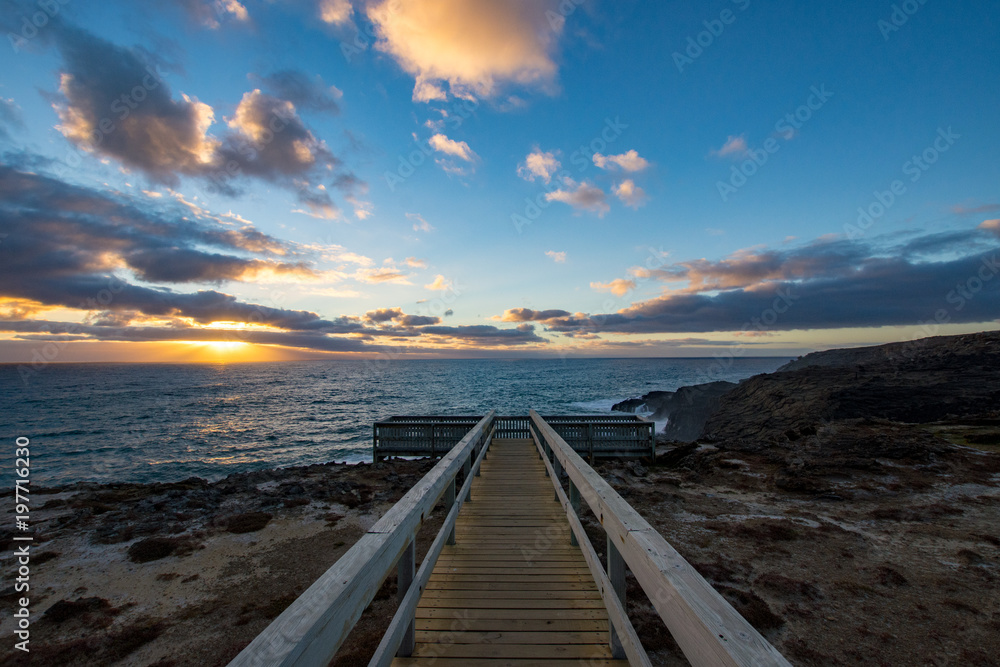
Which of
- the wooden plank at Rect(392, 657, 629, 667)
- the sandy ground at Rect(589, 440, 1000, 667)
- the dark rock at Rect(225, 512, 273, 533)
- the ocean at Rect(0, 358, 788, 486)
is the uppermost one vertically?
the wooden plank at Rect(392, 657, 629, 667)

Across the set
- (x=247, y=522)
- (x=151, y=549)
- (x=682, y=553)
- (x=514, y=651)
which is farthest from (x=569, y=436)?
(x=514, y=651)

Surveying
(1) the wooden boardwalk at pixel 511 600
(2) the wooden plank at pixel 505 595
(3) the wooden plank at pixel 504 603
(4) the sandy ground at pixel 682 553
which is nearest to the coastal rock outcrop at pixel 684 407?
(4) the sandy ground at pixel 682 553

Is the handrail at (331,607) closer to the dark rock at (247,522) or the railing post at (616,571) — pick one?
the railing post at (616,571)

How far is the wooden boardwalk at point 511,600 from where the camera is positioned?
9.24 ft

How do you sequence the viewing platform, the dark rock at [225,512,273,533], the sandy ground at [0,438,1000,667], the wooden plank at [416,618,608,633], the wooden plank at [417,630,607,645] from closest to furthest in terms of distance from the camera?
the viewing platform < the wooden plank at [417,630,607,645] < the wooden plank at [416,618,608,633] < the sandy ground at [0,438,1000,667] < the dark rock at [225,512,273,533]

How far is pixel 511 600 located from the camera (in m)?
3.49

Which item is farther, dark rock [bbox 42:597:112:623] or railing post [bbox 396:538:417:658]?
dark rock [bbox 42:597:112:623]

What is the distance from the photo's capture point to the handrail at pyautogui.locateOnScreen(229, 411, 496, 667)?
45.5 inches

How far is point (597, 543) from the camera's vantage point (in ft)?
22.7

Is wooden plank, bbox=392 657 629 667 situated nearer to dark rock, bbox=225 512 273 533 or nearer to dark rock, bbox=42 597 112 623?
dark rock, bbox=42 597 112 623

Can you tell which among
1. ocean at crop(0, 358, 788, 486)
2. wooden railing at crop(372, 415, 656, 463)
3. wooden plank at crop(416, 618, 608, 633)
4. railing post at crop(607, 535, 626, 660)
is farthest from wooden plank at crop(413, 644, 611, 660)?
ocean at crop(0, 358, 788, 486)

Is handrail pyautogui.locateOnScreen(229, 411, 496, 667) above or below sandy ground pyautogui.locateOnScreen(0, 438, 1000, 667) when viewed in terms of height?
above

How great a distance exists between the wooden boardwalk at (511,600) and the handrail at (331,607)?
44.7 inches

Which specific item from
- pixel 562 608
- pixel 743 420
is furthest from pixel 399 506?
pixel 743 420
